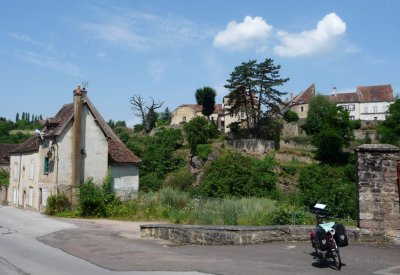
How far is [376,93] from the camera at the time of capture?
91.6 meters

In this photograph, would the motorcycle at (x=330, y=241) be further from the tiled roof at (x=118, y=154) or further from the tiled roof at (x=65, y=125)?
the tiled roof at (x=118, y=154)

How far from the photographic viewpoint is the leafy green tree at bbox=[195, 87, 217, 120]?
93375 millimetres

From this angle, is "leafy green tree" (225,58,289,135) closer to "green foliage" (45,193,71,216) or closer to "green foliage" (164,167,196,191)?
"green foliage" (164,167,196,191)

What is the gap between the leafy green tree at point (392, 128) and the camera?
203 ft

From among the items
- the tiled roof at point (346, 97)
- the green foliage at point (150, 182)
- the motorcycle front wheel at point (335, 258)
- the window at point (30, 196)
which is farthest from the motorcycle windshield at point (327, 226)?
the tiled roof at point (346, 97)

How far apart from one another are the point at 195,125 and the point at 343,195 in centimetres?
5237

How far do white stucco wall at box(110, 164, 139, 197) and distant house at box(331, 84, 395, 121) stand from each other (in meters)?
65.3

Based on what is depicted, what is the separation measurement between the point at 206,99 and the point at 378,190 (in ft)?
273

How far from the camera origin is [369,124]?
76.6 metres

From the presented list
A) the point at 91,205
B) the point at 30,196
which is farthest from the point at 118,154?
the point at 91,205

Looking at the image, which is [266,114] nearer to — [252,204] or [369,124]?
[369,124]

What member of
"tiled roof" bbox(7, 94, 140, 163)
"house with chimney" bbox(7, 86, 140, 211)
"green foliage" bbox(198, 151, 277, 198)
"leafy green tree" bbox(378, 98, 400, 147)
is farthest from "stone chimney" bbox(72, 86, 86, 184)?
"leafy green tree" bbox(378, 98, 400, 147)

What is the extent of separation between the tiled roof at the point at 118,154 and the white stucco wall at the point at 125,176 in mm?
384

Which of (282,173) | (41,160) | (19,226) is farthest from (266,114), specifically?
(19,226)
